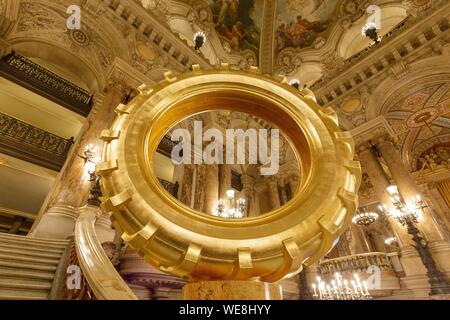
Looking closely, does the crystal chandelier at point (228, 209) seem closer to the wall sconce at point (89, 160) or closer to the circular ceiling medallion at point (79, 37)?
the wall sconce at point (89, 160)

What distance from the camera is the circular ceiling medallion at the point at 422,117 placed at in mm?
10499

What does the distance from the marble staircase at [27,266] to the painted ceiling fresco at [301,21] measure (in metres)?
13.5

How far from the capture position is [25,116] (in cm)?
989

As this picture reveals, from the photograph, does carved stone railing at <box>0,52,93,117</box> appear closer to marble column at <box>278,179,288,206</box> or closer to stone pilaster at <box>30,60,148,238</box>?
stone pilaster at <box>30,60,148,238</box>

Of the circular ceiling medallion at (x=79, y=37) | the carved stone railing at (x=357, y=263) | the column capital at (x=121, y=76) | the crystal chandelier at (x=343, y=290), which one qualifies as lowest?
the crystal chandelier at (x=343, y=290)

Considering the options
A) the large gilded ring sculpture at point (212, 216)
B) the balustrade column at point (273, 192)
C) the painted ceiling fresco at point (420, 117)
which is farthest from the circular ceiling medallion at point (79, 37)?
the painted ceiling fresco at point (420, 117)

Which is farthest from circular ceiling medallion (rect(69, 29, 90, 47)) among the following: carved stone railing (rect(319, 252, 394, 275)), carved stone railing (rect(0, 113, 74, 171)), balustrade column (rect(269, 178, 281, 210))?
carved stone railing (rect(319, 252, 394, 275))

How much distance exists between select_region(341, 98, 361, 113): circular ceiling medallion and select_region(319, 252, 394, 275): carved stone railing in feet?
18.4

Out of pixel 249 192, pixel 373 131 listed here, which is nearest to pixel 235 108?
pixel 373 131

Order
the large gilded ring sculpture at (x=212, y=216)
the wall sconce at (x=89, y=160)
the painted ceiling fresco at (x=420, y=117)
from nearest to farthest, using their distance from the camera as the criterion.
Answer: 1. the large gilded ring sculpture at (x=212, y=216)
2. the wall sconce at (x=89, y=160)
3. the painted ceiling fresco at (x=420, y=117)

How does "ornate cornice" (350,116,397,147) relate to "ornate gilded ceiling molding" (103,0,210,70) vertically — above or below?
below

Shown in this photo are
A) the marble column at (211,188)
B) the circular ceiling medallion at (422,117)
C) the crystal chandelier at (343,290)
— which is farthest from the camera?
the circular ceiling medallion at (422,117)

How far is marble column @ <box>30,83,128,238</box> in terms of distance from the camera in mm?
4727

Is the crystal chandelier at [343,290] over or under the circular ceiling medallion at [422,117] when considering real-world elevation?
under
